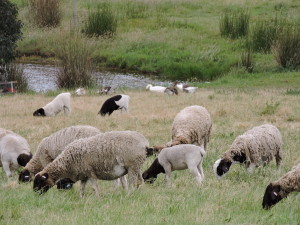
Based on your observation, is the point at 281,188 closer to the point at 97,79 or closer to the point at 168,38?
the point at 97,79

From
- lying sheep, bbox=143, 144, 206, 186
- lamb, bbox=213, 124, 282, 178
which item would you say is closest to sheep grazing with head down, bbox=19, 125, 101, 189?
lying sheep, bbox=143, 144, 206, 186

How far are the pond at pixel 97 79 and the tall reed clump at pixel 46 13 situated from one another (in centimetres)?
528

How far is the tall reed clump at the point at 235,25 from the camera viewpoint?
34.9 meters

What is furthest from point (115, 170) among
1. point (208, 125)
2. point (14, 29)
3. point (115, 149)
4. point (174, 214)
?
point (14, 29)

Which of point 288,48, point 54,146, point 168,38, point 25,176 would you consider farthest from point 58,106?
point 168,38

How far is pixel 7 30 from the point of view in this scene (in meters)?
27.2

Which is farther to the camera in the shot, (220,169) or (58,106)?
(58,106)

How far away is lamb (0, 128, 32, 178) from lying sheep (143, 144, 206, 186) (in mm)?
2430

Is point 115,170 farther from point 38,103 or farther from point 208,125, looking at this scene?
point 38,103

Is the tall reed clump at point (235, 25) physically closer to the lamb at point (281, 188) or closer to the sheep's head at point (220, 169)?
the sheep's head at point (220, 169)

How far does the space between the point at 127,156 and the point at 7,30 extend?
780 inches

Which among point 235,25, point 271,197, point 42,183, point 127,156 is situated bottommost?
point 235,25

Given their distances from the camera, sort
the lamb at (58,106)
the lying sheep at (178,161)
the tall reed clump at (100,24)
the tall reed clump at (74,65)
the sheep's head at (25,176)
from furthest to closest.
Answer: the tall reed clump at (100,24) < the tall reed clump at (74,65) < the lamb at (58,106) < the sheep's head at (25,176) < the lying sheep at (178,161)

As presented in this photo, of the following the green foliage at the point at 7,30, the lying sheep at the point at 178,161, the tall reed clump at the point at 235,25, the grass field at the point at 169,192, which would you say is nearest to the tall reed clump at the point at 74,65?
the green foliage at the point at 7,30
